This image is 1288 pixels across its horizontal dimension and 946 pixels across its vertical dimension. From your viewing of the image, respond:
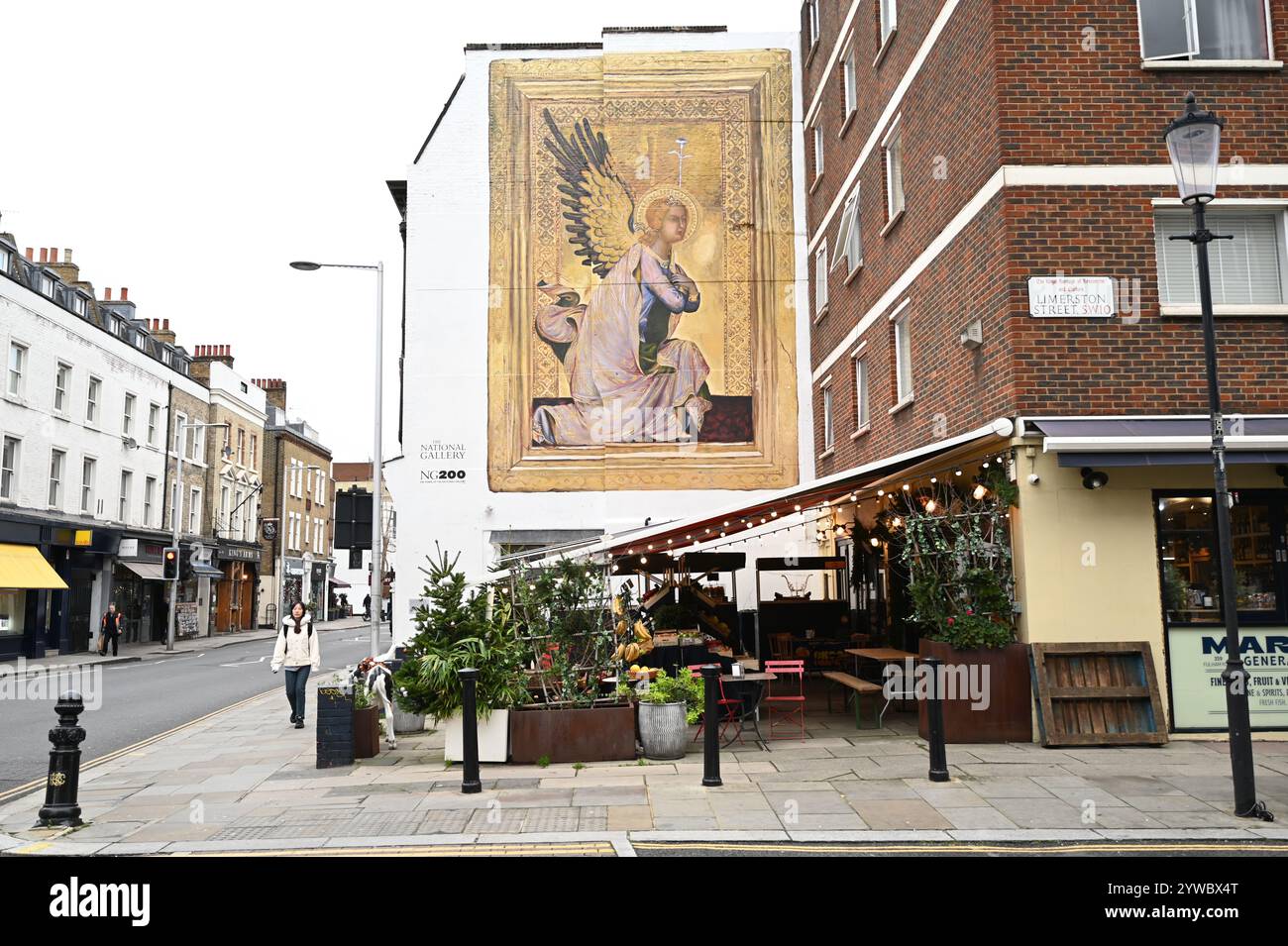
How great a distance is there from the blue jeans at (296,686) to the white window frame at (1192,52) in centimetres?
1350

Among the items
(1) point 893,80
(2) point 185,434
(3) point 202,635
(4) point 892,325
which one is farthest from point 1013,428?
(3) point 202,635

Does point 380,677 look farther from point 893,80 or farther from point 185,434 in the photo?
point 185,434

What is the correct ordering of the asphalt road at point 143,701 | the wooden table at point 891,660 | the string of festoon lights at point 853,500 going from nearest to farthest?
the string of festoon lights at point 853,500 → the wooden table at point 891,660 → the asphalt road at point 143,701

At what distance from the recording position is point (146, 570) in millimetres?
34875

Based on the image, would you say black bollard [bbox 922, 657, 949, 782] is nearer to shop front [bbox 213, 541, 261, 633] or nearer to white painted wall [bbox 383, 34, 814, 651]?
white painted wall [bbox 383, 34, 814, 651]

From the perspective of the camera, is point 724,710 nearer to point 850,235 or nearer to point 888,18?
point 850,235

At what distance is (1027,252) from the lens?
11422mm

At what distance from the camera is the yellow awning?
1049 inches

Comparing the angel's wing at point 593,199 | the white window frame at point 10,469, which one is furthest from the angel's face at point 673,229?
the white window frame at point 10,469

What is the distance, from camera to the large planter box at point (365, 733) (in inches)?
439

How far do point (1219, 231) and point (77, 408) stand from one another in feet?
105

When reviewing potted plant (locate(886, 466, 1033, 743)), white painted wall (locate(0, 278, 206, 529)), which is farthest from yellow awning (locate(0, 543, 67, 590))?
potted plant (locate(886, 466, 1033, 743))

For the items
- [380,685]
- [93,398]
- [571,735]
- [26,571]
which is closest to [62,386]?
[93,398]

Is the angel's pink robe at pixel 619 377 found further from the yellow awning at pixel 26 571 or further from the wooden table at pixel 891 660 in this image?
the yellow awning at pixel 26 571
